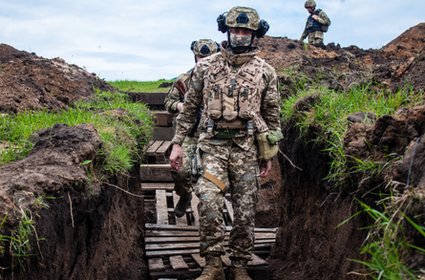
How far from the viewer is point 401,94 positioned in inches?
233

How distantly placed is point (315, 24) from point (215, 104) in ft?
44.7

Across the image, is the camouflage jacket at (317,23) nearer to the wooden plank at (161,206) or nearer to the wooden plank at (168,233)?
the wooden plank at (161,206)

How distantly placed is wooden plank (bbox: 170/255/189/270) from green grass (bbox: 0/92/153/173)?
1129mm

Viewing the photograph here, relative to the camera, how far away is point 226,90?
5.59m

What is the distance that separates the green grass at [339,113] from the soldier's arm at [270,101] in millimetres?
501

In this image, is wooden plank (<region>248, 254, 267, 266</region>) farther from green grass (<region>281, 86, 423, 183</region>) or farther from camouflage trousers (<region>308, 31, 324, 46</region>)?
camouflage trousers (<region>308, 31, 324, 46</region>)

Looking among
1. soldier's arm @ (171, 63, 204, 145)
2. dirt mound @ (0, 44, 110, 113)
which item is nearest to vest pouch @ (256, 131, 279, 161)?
soldier's arm @ (171, 63, 204, 145)

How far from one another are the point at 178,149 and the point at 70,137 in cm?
109

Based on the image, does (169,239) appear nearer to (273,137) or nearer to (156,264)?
(156,264)

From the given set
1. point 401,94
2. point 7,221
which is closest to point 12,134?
point 7,221

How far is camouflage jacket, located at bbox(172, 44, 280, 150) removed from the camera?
5.68 m

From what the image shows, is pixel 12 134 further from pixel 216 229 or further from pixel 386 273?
pixel 386 273

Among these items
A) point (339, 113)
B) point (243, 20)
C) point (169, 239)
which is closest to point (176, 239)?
point (169, 239)

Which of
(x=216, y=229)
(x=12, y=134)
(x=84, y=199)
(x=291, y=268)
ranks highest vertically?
(x=12, y=134)
